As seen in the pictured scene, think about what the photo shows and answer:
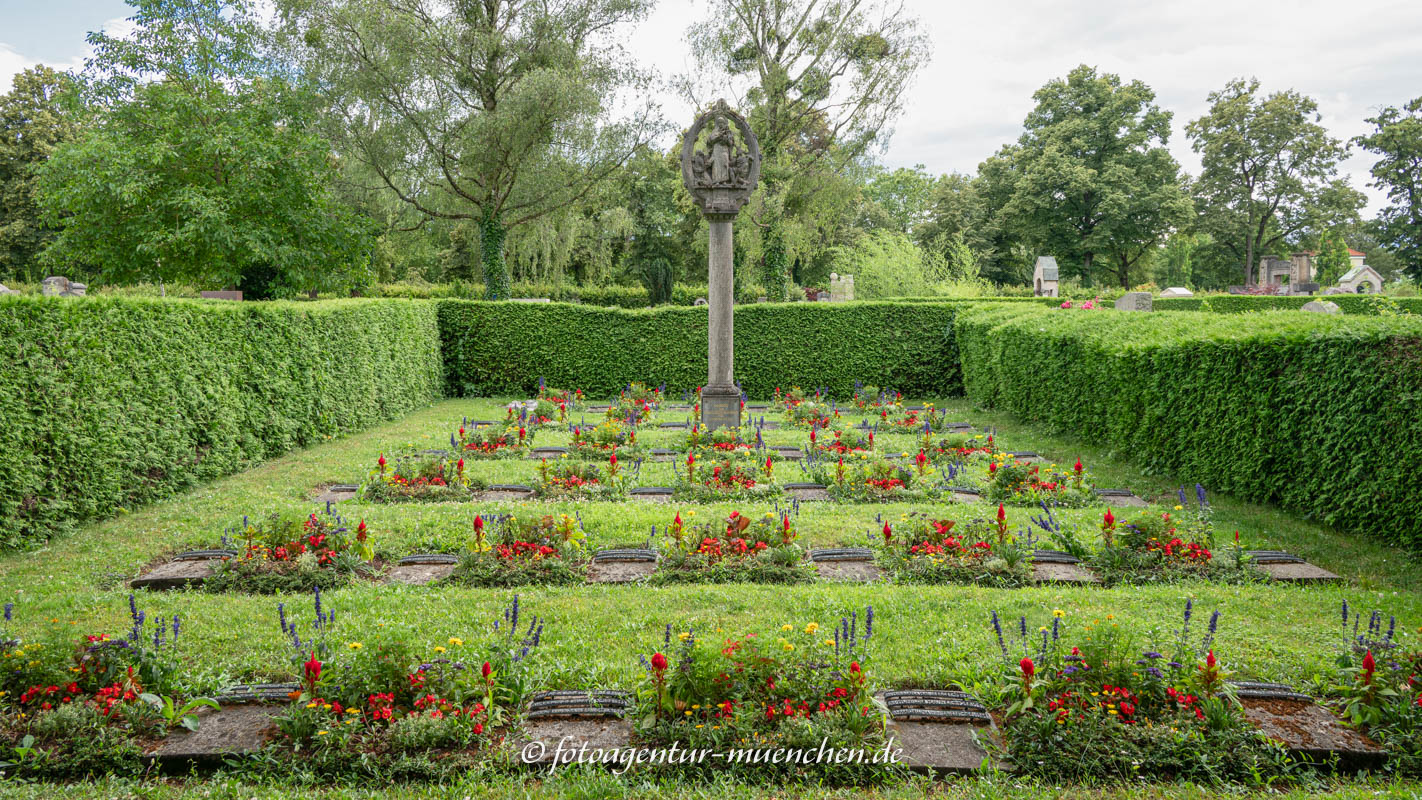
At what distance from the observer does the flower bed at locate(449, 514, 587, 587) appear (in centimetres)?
497

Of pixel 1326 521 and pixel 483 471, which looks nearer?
pixel 1326 521

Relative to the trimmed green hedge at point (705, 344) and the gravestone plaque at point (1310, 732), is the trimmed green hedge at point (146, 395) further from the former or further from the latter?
the gravestone plaque at point (1310, 732)

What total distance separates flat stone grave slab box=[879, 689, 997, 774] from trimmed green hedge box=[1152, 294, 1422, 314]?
19.4 metres

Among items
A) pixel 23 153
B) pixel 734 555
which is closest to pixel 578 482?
pixel 734 555

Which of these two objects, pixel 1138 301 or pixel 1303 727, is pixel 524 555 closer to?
pixel 1303 727

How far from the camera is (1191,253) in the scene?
47.6 meters

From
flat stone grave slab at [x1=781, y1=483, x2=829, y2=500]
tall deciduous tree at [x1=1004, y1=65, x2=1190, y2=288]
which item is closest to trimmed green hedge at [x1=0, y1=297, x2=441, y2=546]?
flat stone grave slab at [x1=781, y1=483, x2=829, y2=500]

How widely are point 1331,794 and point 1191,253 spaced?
53239mm

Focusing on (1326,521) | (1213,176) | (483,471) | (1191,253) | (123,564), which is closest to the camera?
(123,564)

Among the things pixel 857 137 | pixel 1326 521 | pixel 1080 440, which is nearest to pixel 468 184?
pixel 857 137

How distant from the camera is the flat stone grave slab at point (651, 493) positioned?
7.29 meters

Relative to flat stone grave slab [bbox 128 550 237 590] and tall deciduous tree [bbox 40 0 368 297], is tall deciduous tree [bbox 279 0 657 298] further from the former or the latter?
flat stone grave slab [bbox 128 550 237 590]

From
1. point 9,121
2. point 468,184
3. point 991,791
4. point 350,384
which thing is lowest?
point 991,791

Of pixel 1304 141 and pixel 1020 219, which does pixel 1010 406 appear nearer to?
pixel 1020 219
